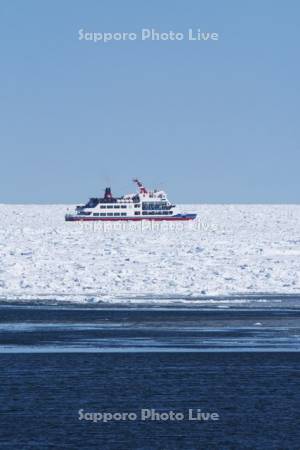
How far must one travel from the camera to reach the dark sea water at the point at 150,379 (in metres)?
10.1

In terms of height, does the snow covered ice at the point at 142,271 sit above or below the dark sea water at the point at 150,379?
above

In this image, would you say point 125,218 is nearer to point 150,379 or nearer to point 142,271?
point 142,271

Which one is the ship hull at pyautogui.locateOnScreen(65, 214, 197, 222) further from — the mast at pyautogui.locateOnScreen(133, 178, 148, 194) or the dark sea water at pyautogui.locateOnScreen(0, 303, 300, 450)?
the dark sea water at pyautogui.locateOnScreen(0, 303, 300, 450)

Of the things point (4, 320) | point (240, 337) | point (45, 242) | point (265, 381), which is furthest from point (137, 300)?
point (45, 242)

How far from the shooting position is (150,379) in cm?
1284

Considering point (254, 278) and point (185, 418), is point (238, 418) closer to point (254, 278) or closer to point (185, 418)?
point (185, 418)

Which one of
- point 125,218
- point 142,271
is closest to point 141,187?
point 125,218

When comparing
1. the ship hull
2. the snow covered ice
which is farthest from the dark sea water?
the ship hull

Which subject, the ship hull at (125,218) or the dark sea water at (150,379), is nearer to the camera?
the dark sea water at (150,379)

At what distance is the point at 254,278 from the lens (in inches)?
1145

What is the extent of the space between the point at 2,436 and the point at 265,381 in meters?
3.76

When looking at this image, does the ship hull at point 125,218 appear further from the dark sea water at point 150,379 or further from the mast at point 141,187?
the dark sea water at point 150,379

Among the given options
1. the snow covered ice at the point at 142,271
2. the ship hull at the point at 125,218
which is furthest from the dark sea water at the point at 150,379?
the ship hull at the point at 125,218

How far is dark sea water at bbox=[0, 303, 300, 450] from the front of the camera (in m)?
10.1
